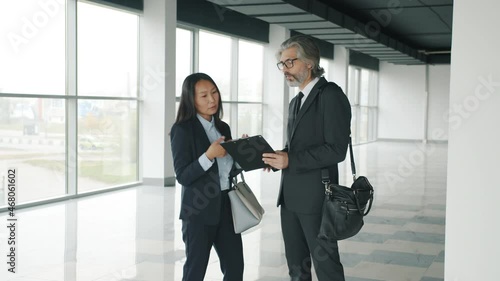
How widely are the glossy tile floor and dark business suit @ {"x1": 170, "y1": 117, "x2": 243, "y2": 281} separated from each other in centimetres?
184

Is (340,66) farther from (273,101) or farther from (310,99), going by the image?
(310,99)

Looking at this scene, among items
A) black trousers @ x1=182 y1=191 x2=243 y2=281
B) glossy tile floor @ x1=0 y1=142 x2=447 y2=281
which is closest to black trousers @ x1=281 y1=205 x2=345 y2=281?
black trousers @ x1=182 y1=191 x2=243 y2=281

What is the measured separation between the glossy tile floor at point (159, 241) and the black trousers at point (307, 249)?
5.85ft

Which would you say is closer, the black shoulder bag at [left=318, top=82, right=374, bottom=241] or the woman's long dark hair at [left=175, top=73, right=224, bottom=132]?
the black shoulder bag at [left=318, top=82, right=374, bottom=241]

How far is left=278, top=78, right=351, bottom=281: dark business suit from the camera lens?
309cm

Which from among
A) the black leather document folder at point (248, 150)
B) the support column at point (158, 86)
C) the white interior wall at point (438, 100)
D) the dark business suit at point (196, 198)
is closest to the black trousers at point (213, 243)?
the dark business suit at point (196, 198)

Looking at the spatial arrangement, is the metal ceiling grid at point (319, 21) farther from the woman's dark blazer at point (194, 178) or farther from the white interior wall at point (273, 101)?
the woman's dark blazer at point (194, 178)

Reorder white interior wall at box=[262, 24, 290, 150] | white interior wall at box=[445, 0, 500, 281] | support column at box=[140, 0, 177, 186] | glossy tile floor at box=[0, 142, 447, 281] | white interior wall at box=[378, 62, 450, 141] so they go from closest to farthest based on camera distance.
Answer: white interior wall at box=[445, 0, 500, 281] < glossy tile floor at box=[0, 142, 447, 281] < support column at box=[140, 0, 177, 186] < white interior wall at box=[262, 24, 290, 150] < white interior wall at box=[378, 62, 450, 141]

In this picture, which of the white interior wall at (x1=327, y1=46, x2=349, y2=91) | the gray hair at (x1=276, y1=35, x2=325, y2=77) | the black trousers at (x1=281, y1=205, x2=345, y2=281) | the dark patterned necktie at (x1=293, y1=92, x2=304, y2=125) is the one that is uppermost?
the white interior wall at (x1=327, y1=46, x2=349, y2=91)

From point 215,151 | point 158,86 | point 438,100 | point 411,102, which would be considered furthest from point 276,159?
point 411,102

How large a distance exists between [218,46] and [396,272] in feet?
35.1

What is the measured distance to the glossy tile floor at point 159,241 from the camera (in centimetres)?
521

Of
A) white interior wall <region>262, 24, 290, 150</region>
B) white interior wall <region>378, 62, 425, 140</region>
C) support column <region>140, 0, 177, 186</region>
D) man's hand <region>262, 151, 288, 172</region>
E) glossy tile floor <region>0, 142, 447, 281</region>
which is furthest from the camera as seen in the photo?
white interior wall <region>378, 62, 425, 140</region>

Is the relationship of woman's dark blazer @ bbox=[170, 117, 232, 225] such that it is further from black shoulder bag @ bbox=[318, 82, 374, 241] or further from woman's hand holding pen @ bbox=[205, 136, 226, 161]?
black shoulder bag @ bbox=[318, 82, 374, 241]
